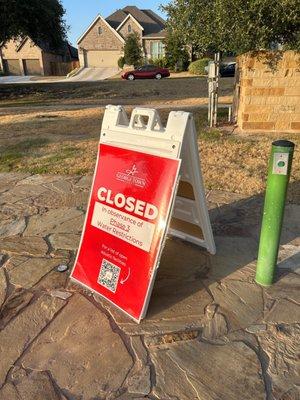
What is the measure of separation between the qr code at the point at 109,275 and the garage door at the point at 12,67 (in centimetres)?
5298

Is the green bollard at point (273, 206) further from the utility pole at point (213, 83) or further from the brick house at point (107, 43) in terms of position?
the brick house at point (107, 43)

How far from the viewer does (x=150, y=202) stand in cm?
246

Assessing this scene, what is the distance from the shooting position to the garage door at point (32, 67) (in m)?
48.1

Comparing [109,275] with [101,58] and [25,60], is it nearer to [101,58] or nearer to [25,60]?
[101,58]

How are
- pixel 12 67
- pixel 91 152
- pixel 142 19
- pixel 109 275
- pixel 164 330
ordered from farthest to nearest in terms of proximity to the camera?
pixel 142 19, pixel 12 67, pixel 91 152, pixel 109 275, pixel 164 330

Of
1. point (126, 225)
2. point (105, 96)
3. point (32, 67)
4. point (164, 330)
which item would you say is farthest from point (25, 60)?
point (164, 330)

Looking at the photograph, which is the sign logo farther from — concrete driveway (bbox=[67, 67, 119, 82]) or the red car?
concrete driveway (bbox=[67, 67, 119, 82])

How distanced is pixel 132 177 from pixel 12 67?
175ft

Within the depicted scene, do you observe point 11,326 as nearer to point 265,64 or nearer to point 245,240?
point 245,240

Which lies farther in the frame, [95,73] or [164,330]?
[95,73]

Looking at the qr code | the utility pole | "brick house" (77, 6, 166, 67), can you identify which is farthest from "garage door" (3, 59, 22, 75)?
the qr code

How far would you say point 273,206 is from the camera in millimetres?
2613

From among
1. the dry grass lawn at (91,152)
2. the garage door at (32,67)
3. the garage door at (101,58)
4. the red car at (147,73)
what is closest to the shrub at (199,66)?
the red car at (147,73)

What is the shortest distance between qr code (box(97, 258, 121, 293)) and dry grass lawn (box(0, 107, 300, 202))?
2.56m
